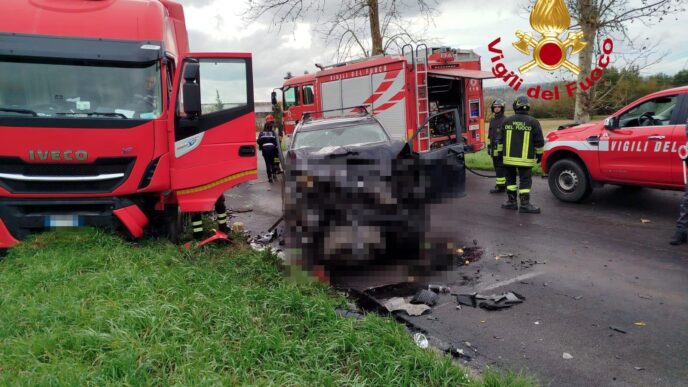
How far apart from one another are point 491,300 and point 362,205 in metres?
1.50

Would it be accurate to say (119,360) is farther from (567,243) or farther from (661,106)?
(661,106)

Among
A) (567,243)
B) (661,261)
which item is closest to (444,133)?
(567,243)

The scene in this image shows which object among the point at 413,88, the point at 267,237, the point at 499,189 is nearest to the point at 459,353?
the point at 267,237

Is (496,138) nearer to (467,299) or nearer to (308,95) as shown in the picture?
(467,299)

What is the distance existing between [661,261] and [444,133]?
7794 mm

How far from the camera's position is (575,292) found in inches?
175

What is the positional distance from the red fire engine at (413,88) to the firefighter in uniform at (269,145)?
7.64 ft

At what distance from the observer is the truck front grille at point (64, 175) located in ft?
16.7

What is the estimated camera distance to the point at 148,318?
3328 millimetres

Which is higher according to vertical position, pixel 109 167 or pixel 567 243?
pixel 109 167

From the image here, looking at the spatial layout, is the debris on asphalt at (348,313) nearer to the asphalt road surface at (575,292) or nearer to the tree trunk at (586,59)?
the asphalt road surface at (575,292)

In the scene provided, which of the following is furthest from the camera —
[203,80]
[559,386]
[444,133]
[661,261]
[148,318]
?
[444,133]

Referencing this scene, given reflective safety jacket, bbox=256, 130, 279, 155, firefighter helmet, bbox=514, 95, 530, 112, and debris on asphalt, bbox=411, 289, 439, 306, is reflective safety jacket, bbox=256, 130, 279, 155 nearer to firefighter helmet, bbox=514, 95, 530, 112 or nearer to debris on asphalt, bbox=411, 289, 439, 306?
firefighter helmet, bbox=514, 95, 530, 112

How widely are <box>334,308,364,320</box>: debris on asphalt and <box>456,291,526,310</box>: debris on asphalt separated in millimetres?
1002
